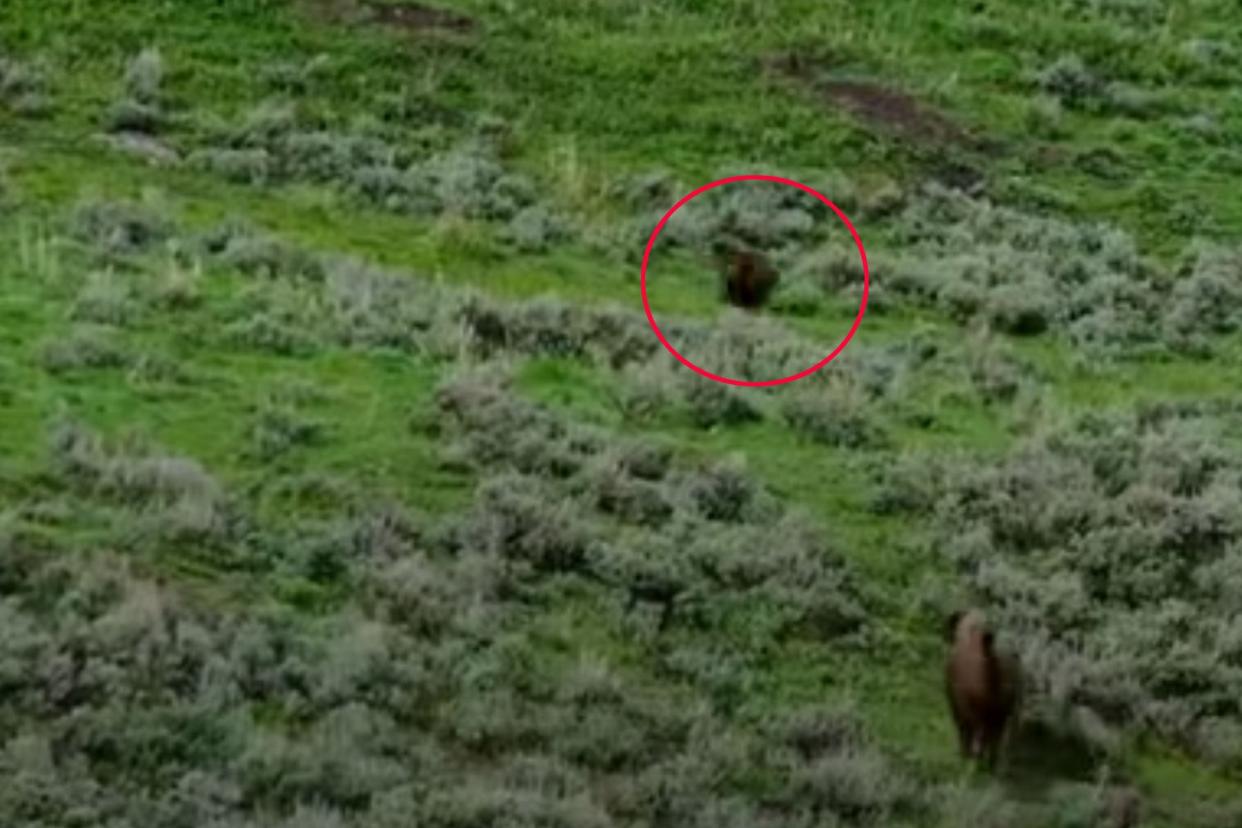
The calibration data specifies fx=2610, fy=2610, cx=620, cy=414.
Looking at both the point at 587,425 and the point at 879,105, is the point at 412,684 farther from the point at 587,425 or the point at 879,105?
the point at 879,105

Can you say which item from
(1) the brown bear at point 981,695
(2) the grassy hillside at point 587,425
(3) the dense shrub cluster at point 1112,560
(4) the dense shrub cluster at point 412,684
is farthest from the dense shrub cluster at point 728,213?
(1) the brown bear at point 981,695

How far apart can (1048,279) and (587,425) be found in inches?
297

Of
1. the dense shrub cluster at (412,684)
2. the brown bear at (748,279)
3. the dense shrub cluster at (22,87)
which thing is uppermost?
the dense shrub cluster at (22,87)

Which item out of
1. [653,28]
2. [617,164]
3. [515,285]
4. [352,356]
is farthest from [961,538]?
[653,28]

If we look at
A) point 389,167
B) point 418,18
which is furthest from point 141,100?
point 418,18

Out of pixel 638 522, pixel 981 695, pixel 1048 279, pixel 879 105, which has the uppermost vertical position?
pixel 879 105

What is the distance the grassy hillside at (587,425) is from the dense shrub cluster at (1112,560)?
4cm

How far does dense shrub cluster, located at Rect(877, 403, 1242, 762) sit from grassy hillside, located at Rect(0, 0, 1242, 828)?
0.13 feet

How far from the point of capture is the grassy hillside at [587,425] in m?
11.8

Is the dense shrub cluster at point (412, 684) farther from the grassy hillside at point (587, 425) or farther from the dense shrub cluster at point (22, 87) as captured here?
the dense shrub cluster at point (22, 87)

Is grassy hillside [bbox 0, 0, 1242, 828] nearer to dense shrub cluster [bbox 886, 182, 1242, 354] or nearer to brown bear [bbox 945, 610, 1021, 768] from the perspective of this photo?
dense shrub cluster [bbox 886, 182, 1242, 354]

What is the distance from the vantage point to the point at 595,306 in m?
19.8

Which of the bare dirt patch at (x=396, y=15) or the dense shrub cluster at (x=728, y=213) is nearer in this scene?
the dense shrub cluster at (x=728, y=213)

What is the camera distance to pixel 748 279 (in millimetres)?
21859
